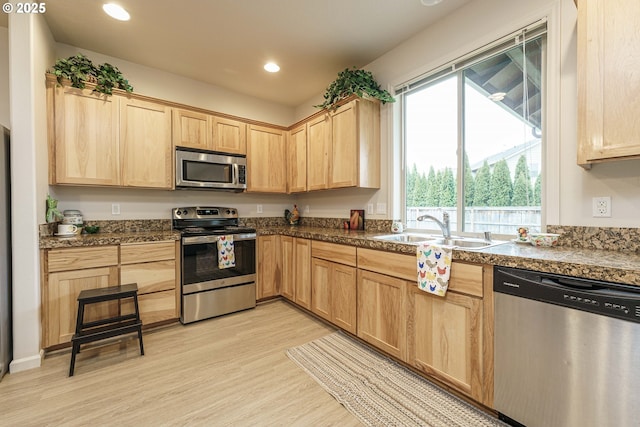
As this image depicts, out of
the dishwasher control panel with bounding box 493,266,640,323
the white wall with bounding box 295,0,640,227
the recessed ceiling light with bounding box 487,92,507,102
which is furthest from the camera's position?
the recessed ceiling light with bounding box 487,92,507,102

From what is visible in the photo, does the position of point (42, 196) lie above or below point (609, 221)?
above

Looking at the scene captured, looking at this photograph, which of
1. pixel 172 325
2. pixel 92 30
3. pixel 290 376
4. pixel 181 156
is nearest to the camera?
pixel 290 376

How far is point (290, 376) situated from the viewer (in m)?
1.89

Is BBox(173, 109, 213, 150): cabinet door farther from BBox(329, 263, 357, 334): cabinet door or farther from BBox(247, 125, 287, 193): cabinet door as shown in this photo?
BBox(329, 263, 357, 334): cabinet door

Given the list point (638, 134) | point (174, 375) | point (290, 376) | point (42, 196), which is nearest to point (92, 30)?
point (42, 196)

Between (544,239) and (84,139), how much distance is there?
12.1 feet

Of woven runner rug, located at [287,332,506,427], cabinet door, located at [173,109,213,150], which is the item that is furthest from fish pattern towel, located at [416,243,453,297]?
cabinet door, located at [173,109,213,150]

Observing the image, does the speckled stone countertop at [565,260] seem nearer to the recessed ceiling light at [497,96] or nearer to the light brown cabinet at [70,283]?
the recessed ceiling light at [497,96]

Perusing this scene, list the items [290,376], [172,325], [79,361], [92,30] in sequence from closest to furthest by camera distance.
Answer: [290,376], [79,361], [92,30], [172,325]

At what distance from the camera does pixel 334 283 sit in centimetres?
251

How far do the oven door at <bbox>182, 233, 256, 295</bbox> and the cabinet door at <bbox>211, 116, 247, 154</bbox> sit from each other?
42.9 inches

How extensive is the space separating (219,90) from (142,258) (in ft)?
7.59

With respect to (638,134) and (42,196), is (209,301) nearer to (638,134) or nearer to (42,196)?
(42,196)

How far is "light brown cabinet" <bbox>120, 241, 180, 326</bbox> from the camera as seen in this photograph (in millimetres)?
2395
